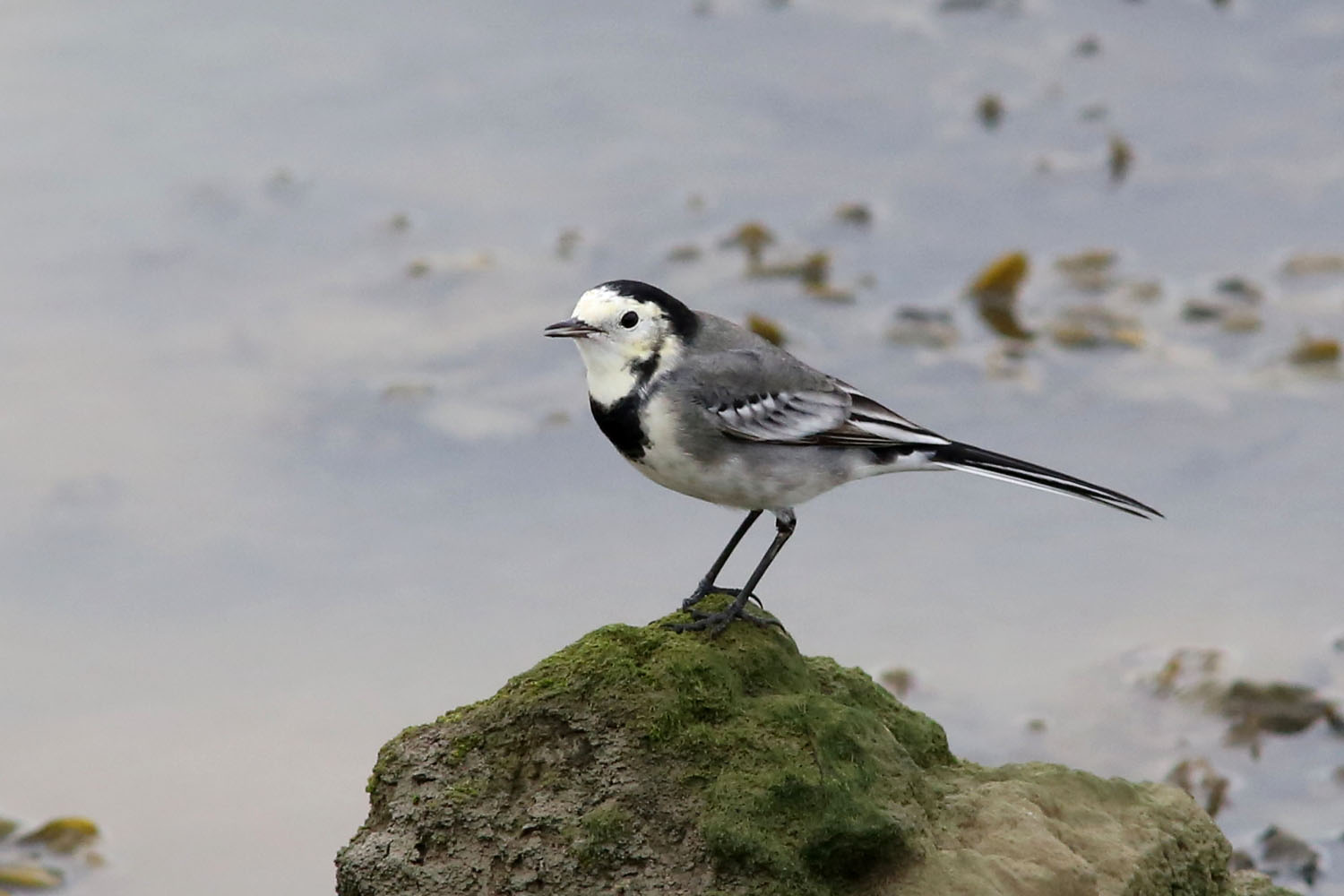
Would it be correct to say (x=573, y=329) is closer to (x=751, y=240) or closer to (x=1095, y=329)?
(x=751, y=240)

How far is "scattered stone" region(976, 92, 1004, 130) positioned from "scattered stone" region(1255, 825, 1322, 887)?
24.7 ft

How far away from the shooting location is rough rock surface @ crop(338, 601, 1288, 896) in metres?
5.85

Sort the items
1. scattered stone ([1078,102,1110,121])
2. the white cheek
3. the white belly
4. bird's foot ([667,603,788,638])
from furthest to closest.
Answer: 1. scattered stone ([1078,102,1110,121])
2. the white cheek
3. the white belly
4. bird's foot ([667,603,788,638])

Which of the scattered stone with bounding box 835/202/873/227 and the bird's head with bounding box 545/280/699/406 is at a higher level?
the scattered stone with bounding box 835/202/873/227

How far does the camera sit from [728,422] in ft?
22.7

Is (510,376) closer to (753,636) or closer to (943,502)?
(943,502)

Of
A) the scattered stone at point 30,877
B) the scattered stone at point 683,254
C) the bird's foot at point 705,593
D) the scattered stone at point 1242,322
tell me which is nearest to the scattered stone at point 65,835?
the scattered stone at point 30,877

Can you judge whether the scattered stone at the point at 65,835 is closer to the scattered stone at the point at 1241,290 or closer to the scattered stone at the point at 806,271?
the scattered stone at the point at 806,271

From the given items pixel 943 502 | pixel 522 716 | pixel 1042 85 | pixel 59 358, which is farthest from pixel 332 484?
pixel 1042 85

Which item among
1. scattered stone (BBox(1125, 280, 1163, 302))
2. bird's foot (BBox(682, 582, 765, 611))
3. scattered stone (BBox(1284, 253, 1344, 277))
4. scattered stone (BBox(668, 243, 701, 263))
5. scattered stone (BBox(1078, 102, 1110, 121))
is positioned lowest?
bird's foot (BBox(682, 582, 765, 611))

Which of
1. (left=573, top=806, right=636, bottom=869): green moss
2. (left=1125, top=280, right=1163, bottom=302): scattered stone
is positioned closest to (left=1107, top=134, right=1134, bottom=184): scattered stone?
(left=1125, top=280, right=1163, bottom=302): scattered stone

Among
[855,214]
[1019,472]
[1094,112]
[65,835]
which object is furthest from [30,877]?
[1094,112]

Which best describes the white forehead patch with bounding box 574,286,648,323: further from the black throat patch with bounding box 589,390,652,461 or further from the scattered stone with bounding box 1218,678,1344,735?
the scattered stone with bounding box 1218,678,1344,735

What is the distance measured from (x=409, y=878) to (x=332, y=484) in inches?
209
